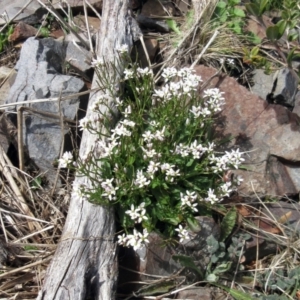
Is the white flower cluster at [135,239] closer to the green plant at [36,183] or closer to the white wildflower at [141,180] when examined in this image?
the white wildflower at [141,180]

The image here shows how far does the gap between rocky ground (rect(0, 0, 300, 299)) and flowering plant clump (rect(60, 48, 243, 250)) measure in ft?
0.65

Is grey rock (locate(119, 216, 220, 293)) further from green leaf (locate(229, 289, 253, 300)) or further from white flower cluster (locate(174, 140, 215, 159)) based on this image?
white flower cluster (locate(174, 140, 215, 159))

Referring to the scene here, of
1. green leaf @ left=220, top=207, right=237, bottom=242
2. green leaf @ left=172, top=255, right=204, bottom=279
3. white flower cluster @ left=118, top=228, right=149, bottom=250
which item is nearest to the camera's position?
white flower cluster @ left=118, top=228, right=149, bottom=250

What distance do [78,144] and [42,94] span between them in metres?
0.48

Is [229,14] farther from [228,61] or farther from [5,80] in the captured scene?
[5,80]

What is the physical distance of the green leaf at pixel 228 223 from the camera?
3.94m

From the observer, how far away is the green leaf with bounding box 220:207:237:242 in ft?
12.9

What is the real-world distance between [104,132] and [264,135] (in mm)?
1232

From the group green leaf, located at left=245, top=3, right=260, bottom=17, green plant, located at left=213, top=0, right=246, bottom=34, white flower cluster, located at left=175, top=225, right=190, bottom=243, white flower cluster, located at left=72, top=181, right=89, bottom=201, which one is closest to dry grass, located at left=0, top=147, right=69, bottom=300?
white flower cluster, located at left=72, top=181, right=89, bottom=201

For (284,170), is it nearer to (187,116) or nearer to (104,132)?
(187,116)

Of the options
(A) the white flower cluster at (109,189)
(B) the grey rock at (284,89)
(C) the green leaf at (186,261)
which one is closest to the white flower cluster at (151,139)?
(A) the white flower cluster at (109,189)

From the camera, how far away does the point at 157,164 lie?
3625 millimetres

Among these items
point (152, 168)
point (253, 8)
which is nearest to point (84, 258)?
point (152, 168)

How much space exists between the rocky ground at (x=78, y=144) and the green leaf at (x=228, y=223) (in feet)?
0.22
